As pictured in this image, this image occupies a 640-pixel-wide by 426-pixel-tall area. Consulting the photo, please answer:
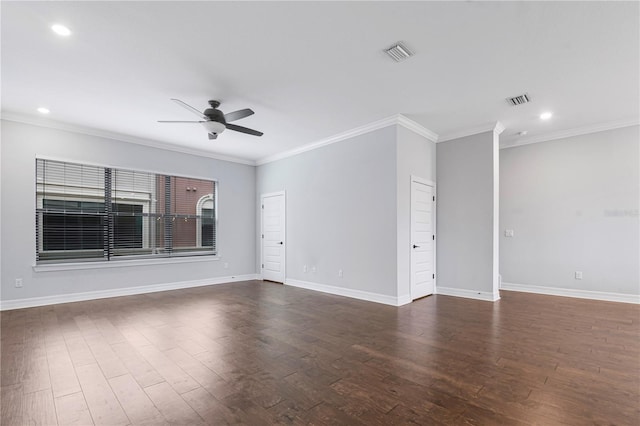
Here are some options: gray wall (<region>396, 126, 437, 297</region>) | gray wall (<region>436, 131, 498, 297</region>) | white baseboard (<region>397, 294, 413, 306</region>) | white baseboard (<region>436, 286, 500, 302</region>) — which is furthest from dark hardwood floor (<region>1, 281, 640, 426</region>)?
gray wall (<region>436, 131, 498, 297</region>)

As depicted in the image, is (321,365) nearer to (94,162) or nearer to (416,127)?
(416,127)

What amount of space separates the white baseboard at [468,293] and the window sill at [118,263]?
188 inches

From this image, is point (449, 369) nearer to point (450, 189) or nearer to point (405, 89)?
point (405, 89)

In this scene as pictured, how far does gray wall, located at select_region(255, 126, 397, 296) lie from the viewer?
488 centimetres

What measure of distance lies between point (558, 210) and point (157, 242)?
772 centimetres

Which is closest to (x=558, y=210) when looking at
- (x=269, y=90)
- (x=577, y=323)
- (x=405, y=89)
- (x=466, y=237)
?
(x=466, y=237)

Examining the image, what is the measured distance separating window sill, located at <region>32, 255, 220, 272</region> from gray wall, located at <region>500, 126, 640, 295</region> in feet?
20.8

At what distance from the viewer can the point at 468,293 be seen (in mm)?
5238

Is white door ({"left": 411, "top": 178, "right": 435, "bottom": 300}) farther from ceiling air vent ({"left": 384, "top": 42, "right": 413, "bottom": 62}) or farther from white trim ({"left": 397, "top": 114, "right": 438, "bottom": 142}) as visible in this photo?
ceiling air vent ({"left": 384, "top": 42, "right": 413, "bottom": 62})

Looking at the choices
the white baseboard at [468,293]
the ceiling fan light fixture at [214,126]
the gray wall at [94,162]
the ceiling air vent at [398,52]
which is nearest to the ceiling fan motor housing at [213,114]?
the ceiling fan light fixture at [214,126]

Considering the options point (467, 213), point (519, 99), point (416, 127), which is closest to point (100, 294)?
point (416, 127)

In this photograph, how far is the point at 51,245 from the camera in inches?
196

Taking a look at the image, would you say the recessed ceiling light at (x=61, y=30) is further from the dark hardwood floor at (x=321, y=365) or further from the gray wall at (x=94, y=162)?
the gray wall at (x=94, y=162)

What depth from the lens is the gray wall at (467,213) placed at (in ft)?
16.6
